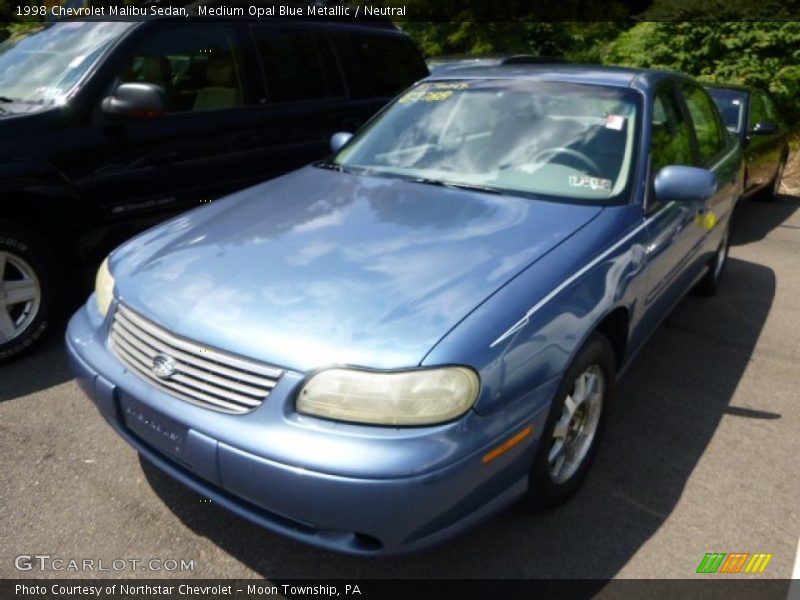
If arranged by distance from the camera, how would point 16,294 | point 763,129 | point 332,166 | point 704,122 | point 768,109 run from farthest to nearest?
1. point 768,109
2. point 763,129
3. point 704,122
4. point 16,294
5. point 332,166

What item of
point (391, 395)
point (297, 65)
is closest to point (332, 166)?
point (297, 65)

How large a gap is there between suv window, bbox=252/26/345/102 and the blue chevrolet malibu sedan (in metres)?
1.49

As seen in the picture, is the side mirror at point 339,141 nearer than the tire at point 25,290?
No

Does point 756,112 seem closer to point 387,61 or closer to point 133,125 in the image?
point 387,61

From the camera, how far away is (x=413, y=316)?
2.12 meters

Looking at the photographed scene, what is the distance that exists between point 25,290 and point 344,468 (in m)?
2.64

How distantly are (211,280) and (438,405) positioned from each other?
0.94 meters

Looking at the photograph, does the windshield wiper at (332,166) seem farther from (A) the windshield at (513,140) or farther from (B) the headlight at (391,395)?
(B) the headlight at (391,395)

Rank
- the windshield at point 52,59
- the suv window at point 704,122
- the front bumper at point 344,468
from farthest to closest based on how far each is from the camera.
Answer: the suv window at point 704,122, the windshield at point 52,59, the front bumper at point 344,468

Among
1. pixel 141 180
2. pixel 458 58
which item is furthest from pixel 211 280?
pixel 458 58

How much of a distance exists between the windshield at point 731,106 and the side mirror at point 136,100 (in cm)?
554

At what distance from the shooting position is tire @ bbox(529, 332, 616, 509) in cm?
238

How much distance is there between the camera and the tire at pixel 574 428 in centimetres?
238

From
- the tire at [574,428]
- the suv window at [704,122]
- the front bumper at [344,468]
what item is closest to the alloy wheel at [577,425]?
the tire at [574,428]
